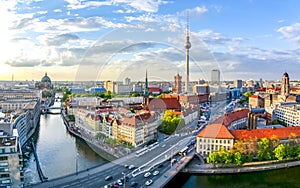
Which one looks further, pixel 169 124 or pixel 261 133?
pixel 169 124

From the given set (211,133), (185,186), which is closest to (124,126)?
(211,133)

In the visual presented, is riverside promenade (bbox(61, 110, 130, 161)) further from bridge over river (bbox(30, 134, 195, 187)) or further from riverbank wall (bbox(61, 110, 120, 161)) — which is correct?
bridge over river (bbox(30, 134, 195, 187))

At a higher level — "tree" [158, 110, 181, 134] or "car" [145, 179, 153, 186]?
"tree" [158, 110, 181, 134]

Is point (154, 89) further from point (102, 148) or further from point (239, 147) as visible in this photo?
point (239, 147)

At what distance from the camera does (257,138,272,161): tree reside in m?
9.42

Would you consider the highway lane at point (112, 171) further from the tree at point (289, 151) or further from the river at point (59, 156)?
the tree at point (289, 151)

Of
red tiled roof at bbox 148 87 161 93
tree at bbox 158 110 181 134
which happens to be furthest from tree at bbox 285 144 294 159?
red tiled roof at bbox 148 87 161 93

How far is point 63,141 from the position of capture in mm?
12742

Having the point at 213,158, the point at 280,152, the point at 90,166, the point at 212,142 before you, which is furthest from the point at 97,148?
the point at 280,152

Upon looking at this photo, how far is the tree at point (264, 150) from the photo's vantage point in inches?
371

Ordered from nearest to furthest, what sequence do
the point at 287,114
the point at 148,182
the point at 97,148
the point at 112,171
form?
the point at 148,182 → the point at 112,171 → the point at 97,148 → the point at 287,114

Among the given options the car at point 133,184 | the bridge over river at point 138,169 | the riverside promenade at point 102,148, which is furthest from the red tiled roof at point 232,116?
the car at point 133,184

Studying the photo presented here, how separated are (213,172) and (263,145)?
2.12m

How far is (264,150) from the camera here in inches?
372
